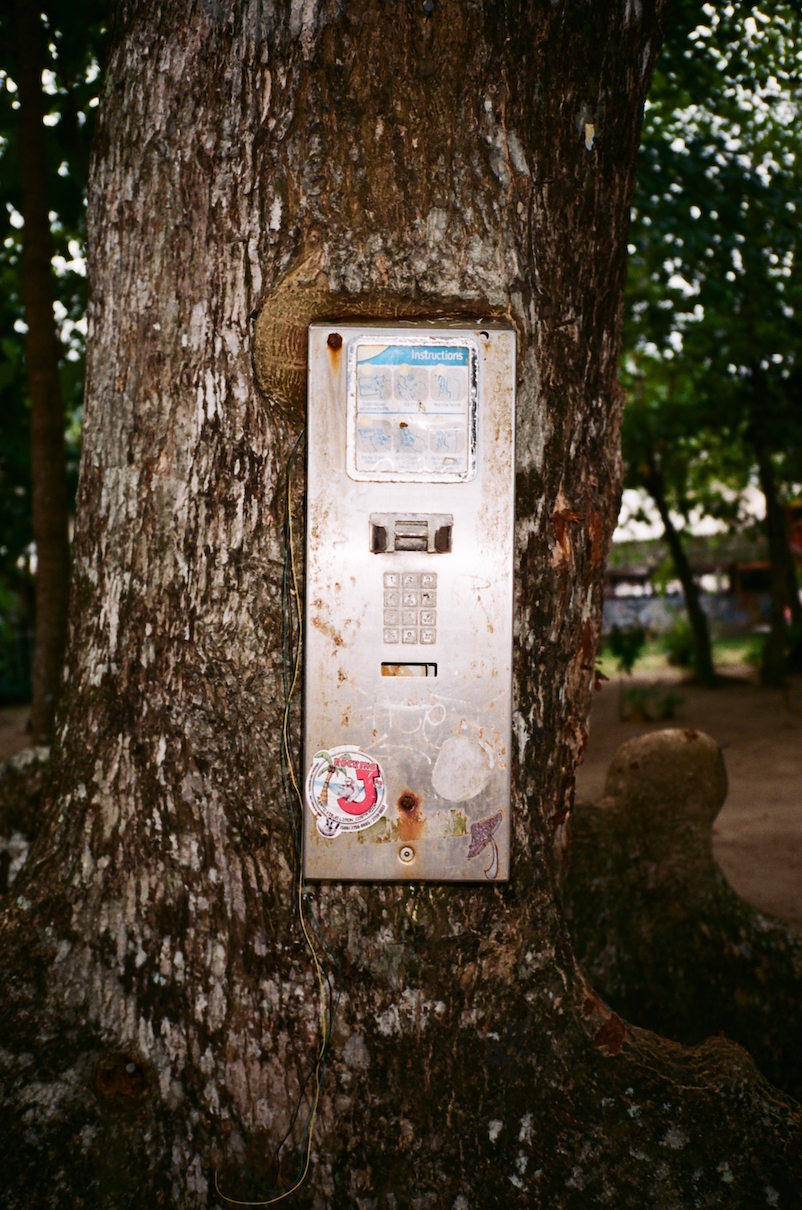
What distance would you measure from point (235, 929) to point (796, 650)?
48.4 feet

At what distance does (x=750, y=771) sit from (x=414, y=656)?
7.60 meters

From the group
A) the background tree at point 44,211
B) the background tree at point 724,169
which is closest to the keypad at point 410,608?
the background tree at point 44,211

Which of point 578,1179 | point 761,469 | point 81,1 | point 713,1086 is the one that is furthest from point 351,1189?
point 761,469

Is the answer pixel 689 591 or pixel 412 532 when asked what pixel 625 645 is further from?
pixel 412 532

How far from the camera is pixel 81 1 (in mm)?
3463

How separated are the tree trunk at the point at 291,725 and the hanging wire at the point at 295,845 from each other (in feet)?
0.04

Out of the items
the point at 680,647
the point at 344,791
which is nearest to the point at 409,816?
the point at 344,791

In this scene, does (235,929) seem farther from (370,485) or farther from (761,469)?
(761,469)

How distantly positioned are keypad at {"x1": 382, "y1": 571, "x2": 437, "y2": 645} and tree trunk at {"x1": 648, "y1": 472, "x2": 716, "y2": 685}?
12155 mm

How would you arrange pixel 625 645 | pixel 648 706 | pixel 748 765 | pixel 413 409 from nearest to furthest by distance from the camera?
pixel 413 409 < pixel 748 765 < pixel 648 706 < pixel 625 645

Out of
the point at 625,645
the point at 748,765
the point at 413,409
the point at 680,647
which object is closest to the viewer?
the point at 413,409

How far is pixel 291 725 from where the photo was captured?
1.96 metres

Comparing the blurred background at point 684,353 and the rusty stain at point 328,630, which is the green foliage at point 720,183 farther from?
the rusty stain at point 328,630

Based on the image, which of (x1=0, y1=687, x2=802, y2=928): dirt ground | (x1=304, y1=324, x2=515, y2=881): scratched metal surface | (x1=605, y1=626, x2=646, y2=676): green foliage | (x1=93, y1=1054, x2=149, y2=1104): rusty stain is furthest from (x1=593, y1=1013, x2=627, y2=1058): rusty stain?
(x1=605, y1=626, x2=646, y2=676): green foliage
